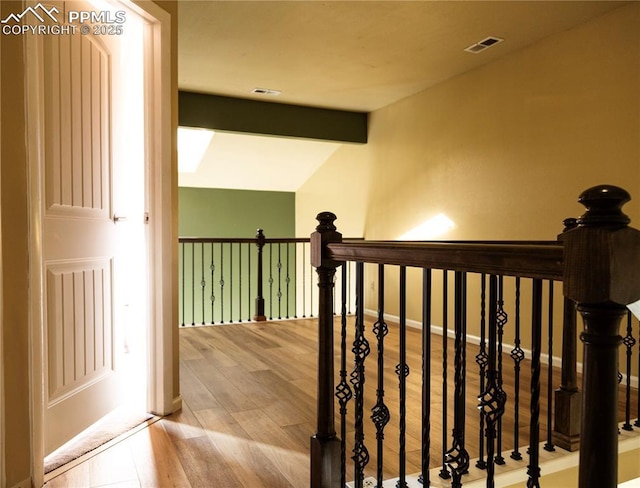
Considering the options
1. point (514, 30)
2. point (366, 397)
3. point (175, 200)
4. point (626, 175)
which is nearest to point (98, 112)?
point (175, 200)

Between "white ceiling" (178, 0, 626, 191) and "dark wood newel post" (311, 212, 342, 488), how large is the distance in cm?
208

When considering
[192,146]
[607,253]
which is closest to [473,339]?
[607,253]

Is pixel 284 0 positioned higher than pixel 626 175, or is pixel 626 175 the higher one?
pixel 284 0

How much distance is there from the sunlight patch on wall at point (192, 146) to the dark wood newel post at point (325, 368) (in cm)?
449

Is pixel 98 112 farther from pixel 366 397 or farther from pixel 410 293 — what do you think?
pixel 410 293

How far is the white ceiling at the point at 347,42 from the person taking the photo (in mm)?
3139

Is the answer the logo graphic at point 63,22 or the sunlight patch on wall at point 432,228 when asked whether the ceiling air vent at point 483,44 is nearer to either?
the sunlight patch on wall at point 432,228

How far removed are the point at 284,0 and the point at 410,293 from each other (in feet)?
10.6

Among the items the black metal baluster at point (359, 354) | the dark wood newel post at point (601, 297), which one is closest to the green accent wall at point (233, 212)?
the black metal baluster at point (359, 354)

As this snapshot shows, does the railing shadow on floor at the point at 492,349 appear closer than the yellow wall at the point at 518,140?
Yes

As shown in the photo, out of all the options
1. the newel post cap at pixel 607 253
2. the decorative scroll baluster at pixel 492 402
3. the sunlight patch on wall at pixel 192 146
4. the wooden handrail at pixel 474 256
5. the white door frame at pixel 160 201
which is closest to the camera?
the newel post cap at pixel 607 253

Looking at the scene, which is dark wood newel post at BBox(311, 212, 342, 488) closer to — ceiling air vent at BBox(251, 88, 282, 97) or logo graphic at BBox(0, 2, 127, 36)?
logo graphic at BBox(0, 2, 127, 36)

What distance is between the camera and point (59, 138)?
6.49 feet

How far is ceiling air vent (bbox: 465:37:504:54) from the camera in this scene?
11.9ft
